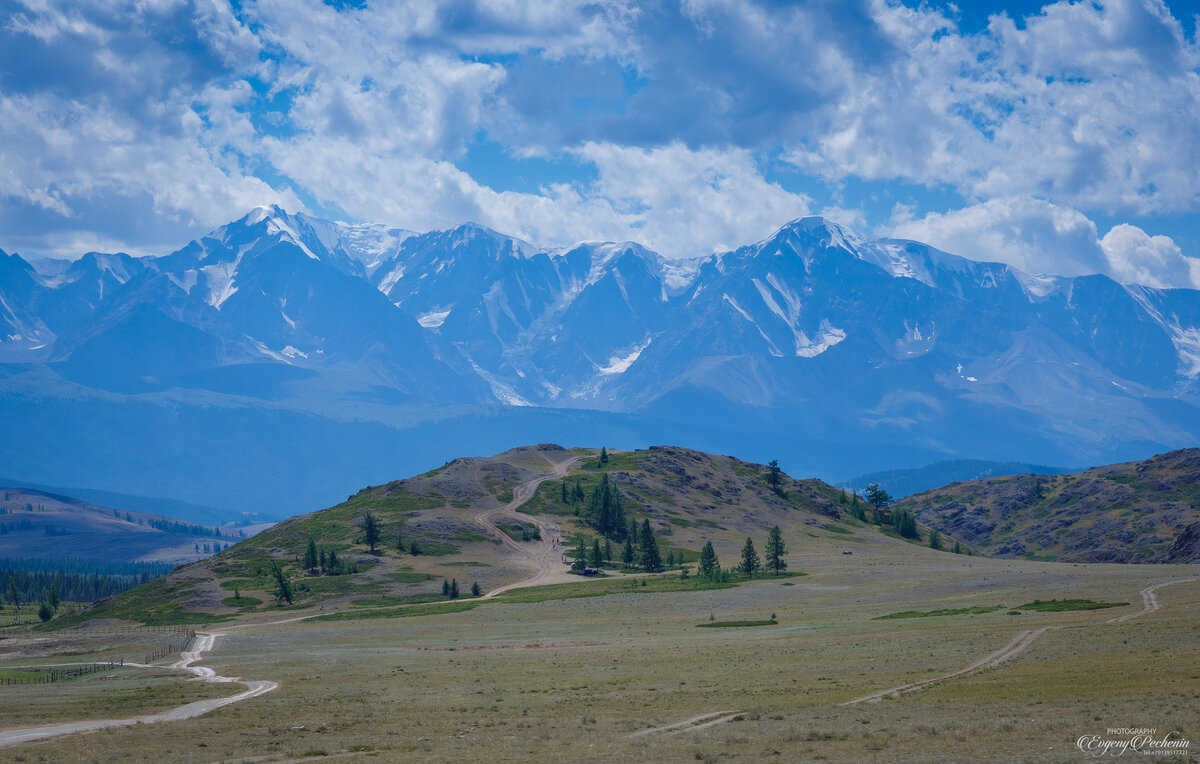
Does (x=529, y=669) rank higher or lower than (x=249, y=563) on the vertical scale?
lower

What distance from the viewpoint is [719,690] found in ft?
179

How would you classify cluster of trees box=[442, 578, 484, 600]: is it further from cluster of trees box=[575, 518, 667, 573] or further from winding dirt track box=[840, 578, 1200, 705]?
winding dirt track box=[840, 578, 1200, 705]

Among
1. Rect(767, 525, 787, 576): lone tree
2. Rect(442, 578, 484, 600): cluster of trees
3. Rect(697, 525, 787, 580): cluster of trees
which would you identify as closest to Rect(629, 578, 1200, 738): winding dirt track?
Rect(697, 525, 787, 580): cluster of trees

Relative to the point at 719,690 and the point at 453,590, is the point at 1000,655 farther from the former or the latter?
the point at 453,590

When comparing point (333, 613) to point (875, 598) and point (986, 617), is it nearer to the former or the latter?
point (875, 598)

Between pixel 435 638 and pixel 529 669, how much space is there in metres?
32.4

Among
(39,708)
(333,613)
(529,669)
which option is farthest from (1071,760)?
(333,613)

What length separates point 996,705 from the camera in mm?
44344

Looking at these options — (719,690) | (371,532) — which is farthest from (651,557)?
(719,690)

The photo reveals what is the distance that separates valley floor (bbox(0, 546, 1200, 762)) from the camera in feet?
128

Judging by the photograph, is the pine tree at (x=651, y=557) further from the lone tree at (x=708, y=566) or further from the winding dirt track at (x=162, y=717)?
the winding dirt track at (x=162, y=717)

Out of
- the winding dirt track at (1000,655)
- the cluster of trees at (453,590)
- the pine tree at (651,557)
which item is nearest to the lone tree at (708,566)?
the pine tree at (651,557)

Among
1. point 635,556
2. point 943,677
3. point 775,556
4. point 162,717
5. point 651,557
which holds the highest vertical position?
point 635,556

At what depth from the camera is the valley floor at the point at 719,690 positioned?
38969 mm
